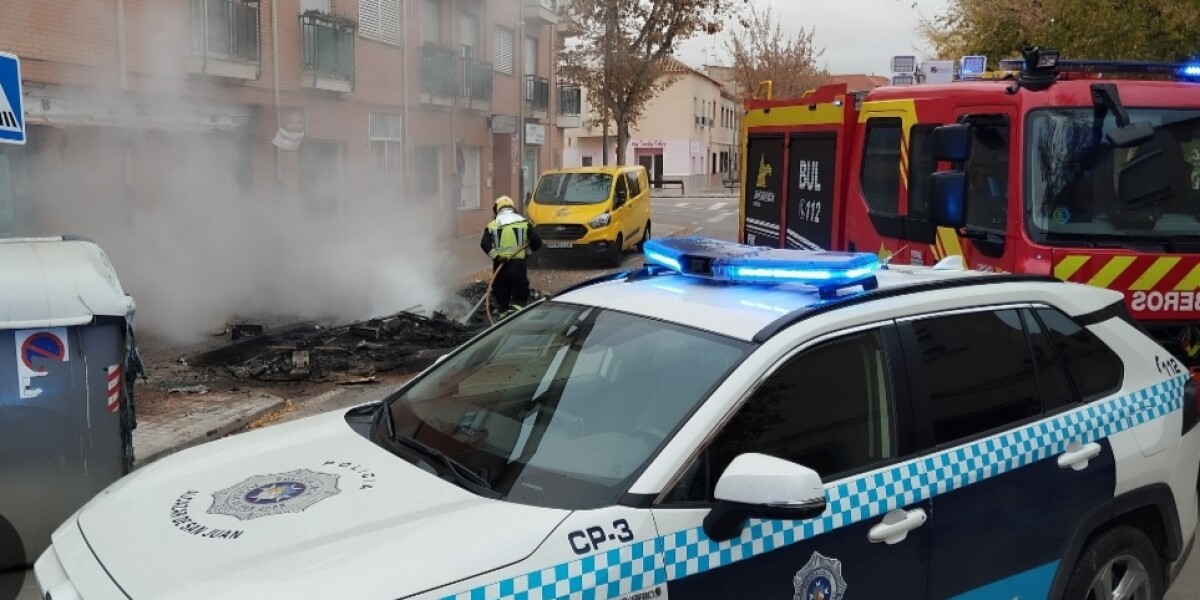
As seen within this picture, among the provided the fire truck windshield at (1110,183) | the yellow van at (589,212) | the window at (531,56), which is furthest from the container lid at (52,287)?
the window at (531,56)

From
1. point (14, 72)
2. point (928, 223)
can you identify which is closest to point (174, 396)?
point (14, 72)

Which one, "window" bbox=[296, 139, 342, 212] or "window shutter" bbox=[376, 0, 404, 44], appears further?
"window shutter" bbox=[376, 0, 404, 44]

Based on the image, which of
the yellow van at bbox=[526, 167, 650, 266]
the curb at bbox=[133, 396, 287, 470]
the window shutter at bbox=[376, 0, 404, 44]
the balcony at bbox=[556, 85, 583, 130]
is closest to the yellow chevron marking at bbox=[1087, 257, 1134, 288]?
the curb at bbox=[133, 396, 287, 470]

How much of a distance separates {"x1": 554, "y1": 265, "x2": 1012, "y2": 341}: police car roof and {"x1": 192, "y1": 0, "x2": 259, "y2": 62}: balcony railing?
13.3m

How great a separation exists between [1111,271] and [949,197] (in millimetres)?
1071

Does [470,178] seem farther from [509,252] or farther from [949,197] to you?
[949,197]

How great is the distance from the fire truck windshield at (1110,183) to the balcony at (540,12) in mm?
23455

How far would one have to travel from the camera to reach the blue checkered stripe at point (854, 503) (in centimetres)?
234

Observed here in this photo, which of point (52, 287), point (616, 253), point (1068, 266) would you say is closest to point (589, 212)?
point (616, 253)

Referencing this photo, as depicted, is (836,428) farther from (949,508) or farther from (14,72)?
(14,72)

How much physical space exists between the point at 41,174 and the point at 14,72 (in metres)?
7.60

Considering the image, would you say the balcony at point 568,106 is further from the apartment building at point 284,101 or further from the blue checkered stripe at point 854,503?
the blue checkered stripe at point 854,503

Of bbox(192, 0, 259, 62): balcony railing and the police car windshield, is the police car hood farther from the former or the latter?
bbox(192, 0, 259, 62): balcony railing

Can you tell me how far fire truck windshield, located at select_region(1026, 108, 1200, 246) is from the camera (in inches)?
228
